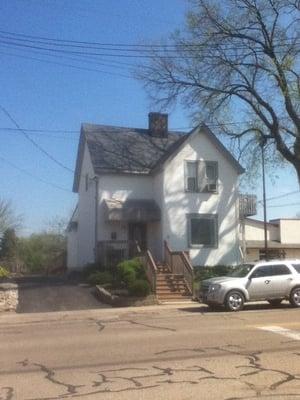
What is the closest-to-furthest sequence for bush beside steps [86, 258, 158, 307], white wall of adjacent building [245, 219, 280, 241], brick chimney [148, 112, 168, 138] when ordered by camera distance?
bush beside steps [86, 258, 158, 307]
brick chimney [148, 112, 168, 138]
white wall of adjacent building [245, 219, 280, 241]

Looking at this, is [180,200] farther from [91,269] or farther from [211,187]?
[91,269]

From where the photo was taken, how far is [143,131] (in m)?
36.0

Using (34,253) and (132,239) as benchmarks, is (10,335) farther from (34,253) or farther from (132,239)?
(34,253)

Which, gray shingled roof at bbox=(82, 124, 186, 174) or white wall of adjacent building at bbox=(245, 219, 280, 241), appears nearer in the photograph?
gray shingled roof at bbox=(82, 124, 186, 174)

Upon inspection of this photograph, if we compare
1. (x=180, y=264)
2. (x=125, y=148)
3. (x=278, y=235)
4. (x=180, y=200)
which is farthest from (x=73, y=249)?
(x=278, y=235)

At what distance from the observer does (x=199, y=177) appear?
31.6 meters

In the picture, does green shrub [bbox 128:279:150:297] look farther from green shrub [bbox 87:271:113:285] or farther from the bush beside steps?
green shrub [bbox 87:271:113:285]

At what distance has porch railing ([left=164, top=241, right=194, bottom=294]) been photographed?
25.7m

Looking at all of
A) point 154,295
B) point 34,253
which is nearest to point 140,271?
point 154,295

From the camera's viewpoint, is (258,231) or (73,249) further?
(258,231)

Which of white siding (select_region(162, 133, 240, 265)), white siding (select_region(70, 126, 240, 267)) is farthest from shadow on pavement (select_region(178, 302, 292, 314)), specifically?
white siding (select_region(70, 126, 240, 267))

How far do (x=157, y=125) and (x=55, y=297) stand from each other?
1477 cm

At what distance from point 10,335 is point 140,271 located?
11607 millimetres

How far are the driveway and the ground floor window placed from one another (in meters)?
6.53
